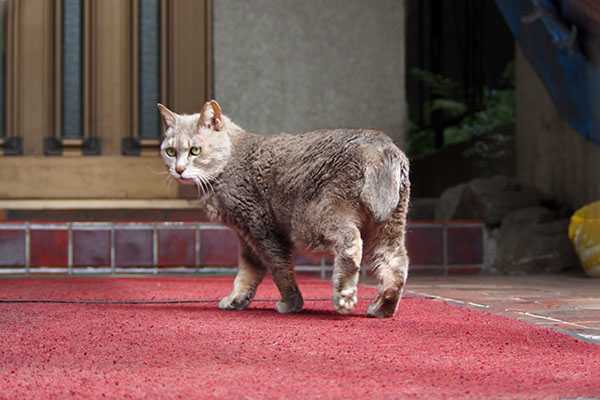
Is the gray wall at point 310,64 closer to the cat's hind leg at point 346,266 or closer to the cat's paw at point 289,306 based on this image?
the cat's paw at point 289,306

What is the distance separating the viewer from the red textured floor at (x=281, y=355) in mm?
1296

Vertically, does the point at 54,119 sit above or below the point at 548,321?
above

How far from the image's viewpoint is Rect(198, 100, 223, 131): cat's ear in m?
2.56

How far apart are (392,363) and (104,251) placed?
3091mm

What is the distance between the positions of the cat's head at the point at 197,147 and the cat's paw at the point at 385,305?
78 cm

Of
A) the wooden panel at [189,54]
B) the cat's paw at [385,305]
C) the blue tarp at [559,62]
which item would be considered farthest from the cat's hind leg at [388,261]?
the wooden panel at [189,54]

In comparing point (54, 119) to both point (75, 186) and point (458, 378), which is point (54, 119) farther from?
point (458, 378)

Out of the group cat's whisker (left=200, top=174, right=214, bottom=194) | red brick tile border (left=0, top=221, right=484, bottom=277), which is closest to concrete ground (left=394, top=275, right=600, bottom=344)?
red brick tile border (left=0, top=221, right=484, bottom=277)

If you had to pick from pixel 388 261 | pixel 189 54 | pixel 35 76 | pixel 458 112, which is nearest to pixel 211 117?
pixel 388 261

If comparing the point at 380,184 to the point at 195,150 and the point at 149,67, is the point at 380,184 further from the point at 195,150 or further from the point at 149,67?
the point at 149,67

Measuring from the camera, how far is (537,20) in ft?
13.3

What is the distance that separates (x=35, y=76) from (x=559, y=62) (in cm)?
347

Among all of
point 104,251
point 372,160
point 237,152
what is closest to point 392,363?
point 372,160

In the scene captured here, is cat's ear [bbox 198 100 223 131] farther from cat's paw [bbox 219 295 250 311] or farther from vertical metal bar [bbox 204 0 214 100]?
vertical metal bar [bbox 204 0 214 100]
